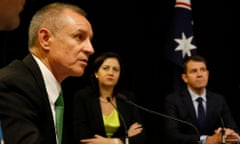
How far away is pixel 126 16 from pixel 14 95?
345cm

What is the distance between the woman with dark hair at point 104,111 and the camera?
3.04 meters

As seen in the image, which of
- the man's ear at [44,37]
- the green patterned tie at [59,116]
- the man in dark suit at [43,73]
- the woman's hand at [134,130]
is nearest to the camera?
the man in dark suit at [43,73]

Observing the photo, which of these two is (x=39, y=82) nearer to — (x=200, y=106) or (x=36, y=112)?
(x=36, y=112)

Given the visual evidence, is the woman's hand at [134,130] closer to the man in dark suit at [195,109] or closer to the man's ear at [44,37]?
the man in dark suit at [195,109]

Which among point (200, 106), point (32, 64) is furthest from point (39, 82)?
point (200, 106)

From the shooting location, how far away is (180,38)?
173 inches

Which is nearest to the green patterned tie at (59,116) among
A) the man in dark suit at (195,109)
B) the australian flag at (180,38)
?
the man in dark suit at (195,109)

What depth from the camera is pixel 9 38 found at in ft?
13.9

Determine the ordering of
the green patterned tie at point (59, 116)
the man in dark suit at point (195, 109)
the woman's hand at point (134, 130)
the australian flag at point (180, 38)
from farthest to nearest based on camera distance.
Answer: the australian flag at point (180, 38) → the man in dark suit at point (195, 109) → the woman's hand at point (134, 130) → the green patterned tie at point (59, 116)

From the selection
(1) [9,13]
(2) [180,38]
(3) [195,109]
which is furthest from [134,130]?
(1) [9,13]

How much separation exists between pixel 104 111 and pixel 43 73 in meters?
1.74

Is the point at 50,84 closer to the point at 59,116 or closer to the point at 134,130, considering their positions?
the point at 59,116

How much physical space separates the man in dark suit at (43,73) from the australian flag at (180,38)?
9.27 feet

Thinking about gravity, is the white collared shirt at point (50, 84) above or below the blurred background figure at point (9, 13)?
below
